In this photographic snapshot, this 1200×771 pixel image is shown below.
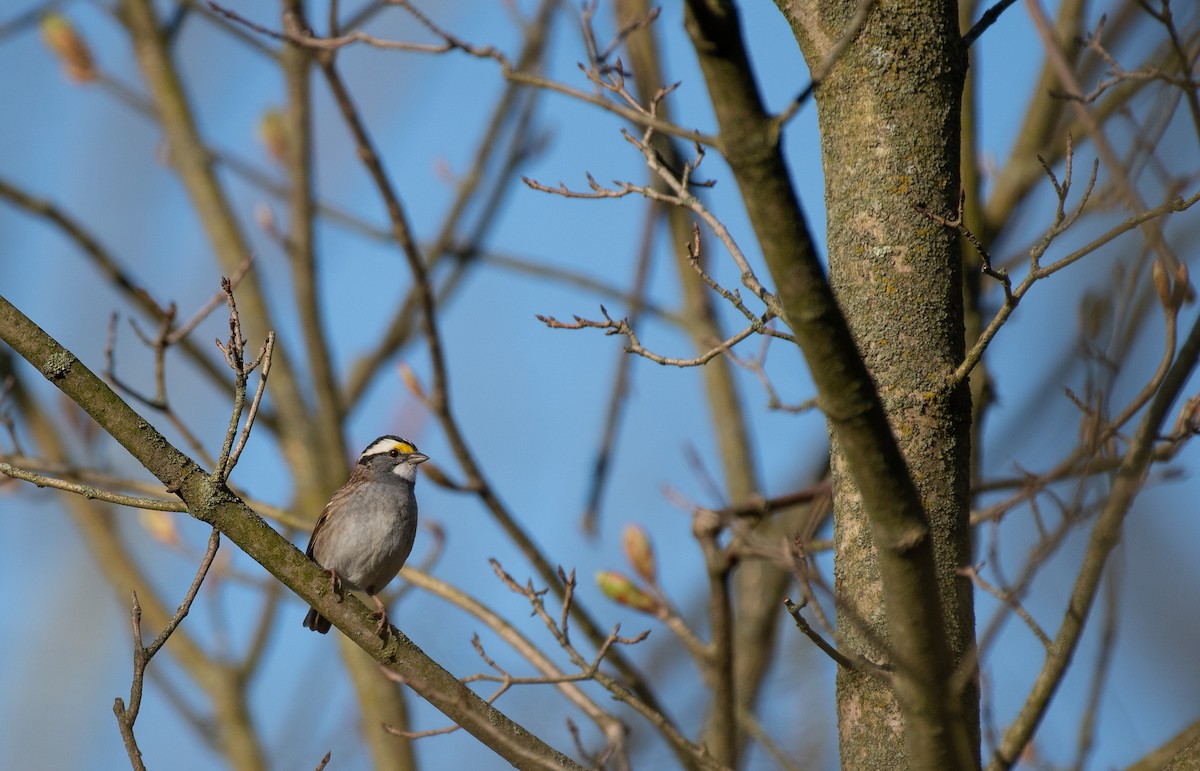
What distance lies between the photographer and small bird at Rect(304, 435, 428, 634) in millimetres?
5547

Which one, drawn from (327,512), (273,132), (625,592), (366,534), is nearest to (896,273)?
(625,592)

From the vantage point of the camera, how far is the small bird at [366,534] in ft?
18.2

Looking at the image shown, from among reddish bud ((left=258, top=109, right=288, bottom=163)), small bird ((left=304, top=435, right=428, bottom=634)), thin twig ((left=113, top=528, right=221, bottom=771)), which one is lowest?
thin twig ((left=113, top=528, right=221, bottom=771))

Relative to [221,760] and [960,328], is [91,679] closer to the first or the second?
[221,760]

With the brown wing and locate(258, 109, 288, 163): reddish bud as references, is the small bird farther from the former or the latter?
locate(258, 109, 288, 163): reddish bud

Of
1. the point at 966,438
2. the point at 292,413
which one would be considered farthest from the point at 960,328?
the point at 292,413

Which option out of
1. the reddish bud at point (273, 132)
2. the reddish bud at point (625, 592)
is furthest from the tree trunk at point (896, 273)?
the reddish bud at point (273, 132)

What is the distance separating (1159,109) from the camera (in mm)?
3215

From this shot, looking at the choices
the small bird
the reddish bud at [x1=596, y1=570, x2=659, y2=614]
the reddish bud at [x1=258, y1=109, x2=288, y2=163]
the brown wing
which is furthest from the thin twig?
the reddish bud at [x1=258, y1=109, x2=288, y2=163]

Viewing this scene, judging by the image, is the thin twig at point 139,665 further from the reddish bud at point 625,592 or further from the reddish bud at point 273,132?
the reddish bud at point 273,132

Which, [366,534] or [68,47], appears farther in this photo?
[68,47]

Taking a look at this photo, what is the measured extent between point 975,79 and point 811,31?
2.54 metres

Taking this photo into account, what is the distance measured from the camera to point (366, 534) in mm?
5562

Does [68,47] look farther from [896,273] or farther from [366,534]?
[896,273]
